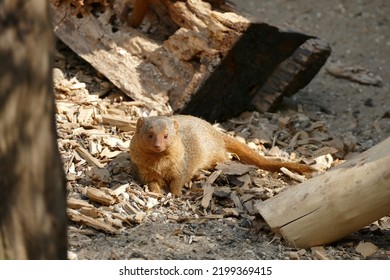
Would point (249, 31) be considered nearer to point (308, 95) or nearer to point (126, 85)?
point (126, 85)

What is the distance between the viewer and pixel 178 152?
4.17 meters

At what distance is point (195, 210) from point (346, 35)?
3.49m

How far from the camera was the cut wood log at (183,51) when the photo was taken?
4621 millimetres

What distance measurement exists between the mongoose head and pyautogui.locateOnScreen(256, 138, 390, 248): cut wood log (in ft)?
2.85

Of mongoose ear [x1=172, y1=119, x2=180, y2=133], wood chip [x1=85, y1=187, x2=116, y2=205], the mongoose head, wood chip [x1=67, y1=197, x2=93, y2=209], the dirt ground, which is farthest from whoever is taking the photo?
mongoose ear [x1=172, y1=119, x2=180, y2=133]

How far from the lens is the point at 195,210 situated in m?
3.79

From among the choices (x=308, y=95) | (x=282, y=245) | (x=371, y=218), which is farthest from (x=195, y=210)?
(x=308, y=95)

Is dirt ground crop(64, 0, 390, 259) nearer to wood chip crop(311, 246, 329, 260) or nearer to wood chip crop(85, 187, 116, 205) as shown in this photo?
wood chip crop(311, 246, 329, 260)

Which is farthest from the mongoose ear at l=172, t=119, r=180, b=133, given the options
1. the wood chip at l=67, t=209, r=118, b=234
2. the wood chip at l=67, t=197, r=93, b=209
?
the wood chip at l=67, t=209, r=118, b=234

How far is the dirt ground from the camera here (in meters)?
3.28

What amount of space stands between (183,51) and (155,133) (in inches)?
35.5

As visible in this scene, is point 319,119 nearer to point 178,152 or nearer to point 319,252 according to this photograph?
point 178,152

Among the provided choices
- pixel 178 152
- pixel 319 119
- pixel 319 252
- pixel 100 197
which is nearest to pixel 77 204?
pixel 100 197

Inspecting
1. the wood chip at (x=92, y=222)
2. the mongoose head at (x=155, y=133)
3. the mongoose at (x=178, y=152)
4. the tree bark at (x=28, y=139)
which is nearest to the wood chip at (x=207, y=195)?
the mongoose at (x=178, y=152)
